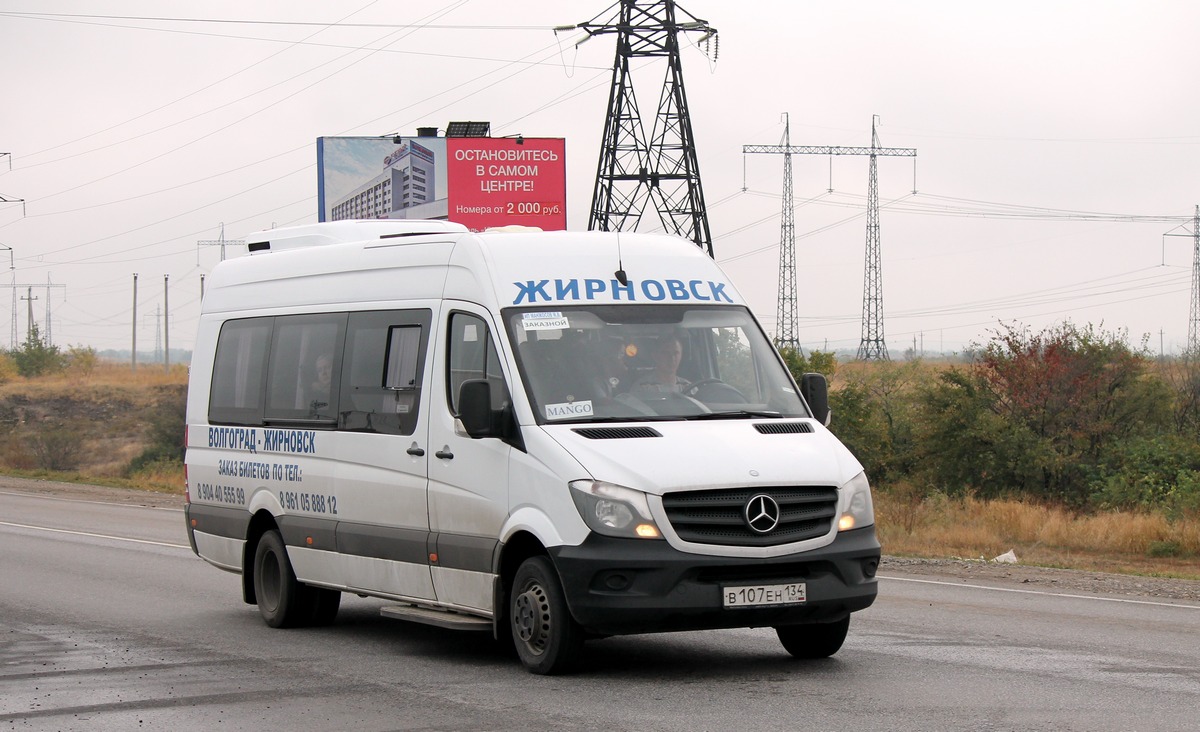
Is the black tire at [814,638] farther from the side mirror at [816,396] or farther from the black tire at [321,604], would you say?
the black tire at [321,604]

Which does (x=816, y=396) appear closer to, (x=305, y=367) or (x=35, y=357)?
(x=305, y=367)

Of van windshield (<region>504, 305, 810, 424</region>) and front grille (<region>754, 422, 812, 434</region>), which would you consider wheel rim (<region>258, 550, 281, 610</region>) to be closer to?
van windshield (<region>504, 305, 810, 424</region>)

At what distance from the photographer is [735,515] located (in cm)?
817

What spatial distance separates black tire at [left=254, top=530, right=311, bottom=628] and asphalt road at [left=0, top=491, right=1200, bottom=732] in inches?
8.1

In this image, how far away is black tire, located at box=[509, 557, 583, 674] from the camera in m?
8.34

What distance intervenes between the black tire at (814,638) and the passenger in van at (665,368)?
1573mm

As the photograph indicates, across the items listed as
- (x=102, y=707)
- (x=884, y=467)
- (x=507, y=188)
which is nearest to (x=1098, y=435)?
(x=884, y=467)

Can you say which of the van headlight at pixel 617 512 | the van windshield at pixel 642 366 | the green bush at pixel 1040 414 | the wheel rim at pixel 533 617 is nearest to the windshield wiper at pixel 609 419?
the van windshield at pixel 642 366

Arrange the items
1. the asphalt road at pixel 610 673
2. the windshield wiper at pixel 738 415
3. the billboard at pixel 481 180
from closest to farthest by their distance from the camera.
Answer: the asphalt road at pixel 610 673
the windshield wiper at pixel 738 415
the billboard at pixel 481 180

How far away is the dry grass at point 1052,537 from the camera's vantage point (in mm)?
20375

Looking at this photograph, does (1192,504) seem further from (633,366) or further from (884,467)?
(633,366)

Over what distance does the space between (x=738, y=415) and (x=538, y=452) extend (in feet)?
4.21

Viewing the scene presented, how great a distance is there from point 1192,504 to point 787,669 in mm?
18308

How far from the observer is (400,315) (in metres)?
10.2
